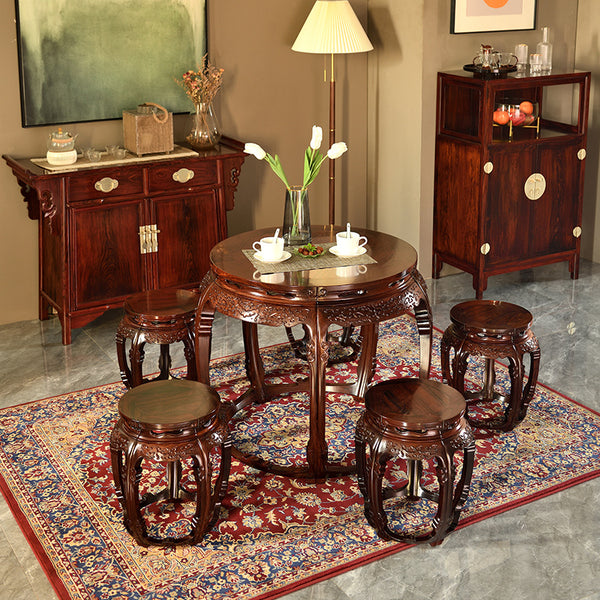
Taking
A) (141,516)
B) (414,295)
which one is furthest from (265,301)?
(141,516)

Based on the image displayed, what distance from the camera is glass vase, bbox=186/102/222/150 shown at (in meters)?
5.13

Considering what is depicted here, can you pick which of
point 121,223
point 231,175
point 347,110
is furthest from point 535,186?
point 121,223

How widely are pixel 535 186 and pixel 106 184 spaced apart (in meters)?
2.68

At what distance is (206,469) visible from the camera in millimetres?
2996

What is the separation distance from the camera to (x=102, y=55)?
5012mm

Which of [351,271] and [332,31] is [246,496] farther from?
[332,31]

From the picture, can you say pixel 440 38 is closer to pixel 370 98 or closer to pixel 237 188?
pixel 370 98

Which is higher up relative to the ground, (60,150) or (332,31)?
(332,31)

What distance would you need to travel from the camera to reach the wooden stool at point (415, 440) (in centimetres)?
295

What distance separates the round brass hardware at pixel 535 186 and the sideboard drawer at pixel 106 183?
2.41m

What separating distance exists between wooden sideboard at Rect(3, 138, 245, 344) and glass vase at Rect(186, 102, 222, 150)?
66 millimetres

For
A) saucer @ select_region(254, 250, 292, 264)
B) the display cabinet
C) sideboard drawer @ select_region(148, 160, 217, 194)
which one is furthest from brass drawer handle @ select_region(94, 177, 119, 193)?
the display cabinet

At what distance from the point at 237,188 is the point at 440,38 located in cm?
159

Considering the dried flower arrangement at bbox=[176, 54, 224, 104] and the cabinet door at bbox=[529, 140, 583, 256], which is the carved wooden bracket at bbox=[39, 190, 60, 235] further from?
the cabinet door at bbox=[529, 140, 583, 256]
